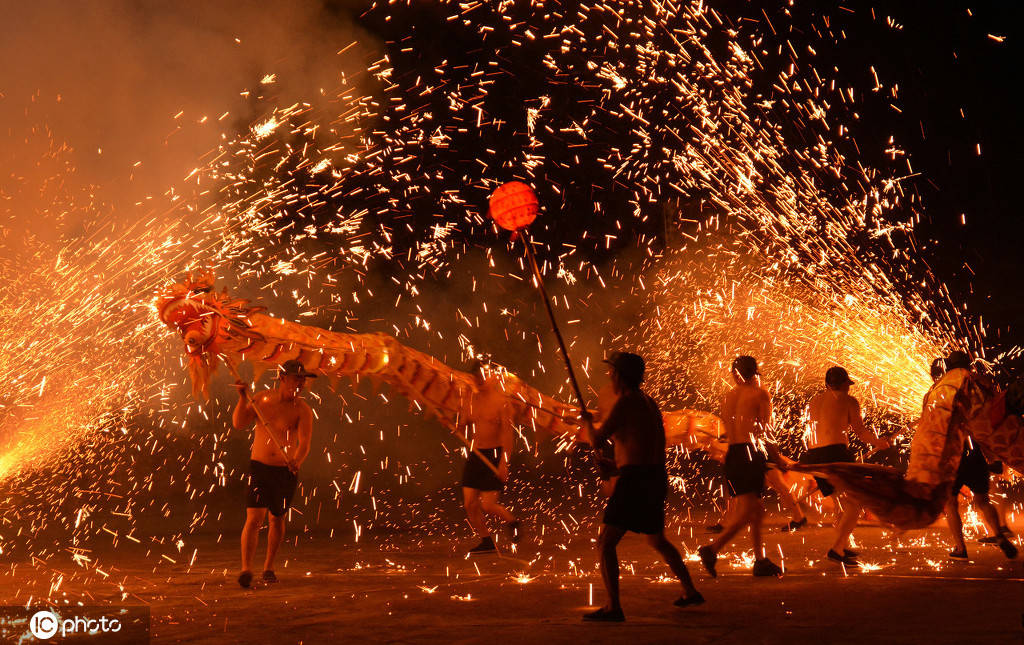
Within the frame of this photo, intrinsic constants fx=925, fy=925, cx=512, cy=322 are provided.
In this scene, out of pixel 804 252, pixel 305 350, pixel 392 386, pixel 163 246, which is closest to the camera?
pixel 305 350

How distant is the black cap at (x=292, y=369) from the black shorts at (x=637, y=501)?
2.63 meters

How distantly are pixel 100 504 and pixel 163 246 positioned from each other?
456cm

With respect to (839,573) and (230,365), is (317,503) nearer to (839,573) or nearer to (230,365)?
(230,365)

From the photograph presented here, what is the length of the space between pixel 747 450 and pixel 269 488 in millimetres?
3275

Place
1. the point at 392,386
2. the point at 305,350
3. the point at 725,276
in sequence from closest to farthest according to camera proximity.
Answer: the point at 305,350 → the point at 392,386 → the point at 725,276

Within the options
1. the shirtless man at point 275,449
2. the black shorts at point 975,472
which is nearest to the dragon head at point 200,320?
the shirtless man at point 275,449

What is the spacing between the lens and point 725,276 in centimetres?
1380

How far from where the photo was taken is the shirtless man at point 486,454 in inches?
309

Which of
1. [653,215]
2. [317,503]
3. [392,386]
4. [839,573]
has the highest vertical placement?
[653,215]

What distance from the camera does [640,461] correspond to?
484 cm

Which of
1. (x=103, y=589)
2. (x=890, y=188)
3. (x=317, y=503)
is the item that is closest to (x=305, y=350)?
(x=103, y=589)

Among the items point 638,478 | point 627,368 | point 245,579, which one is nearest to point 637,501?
point 638,478

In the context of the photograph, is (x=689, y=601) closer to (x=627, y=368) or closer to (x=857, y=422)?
(x=627, y=368)

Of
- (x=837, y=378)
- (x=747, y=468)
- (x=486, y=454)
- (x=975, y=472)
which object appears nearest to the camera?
(x=747, y=468)
